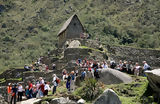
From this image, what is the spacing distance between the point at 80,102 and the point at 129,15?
92449mm

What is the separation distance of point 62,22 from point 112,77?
90927mm

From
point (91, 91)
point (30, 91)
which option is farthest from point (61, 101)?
point (30, 91)

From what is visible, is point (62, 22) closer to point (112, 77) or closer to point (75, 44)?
point (75, 44)

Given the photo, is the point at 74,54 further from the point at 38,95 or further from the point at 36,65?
the point at 38,95

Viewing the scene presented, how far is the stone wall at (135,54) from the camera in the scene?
47.0m

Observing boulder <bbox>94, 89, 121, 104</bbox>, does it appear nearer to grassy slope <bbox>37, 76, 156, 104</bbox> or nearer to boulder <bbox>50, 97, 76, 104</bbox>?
grassy slope <bbox>37, 76, 156, 104</bbox>

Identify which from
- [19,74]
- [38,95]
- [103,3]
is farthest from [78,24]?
[103,3]

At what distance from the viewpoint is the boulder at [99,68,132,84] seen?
74.5 ft

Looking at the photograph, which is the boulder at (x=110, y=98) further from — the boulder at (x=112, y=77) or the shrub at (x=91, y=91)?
the boulder at (x=112, y=77)

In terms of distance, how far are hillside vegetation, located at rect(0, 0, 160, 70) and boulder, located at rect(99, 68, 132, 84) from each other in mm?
56549

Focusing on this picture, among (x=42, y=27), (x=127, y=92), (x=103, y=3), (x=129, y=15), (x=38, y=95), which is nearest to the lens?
(x=127, y=92)

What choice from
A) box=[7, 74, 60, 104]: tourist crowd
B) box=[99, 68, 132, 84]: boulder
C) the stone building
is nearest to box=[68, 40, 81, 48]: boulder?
the stone building

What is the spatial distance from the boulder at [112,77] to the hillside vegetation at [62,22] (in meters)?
56.5

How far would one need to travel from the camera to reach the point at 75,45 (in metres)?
43.7
